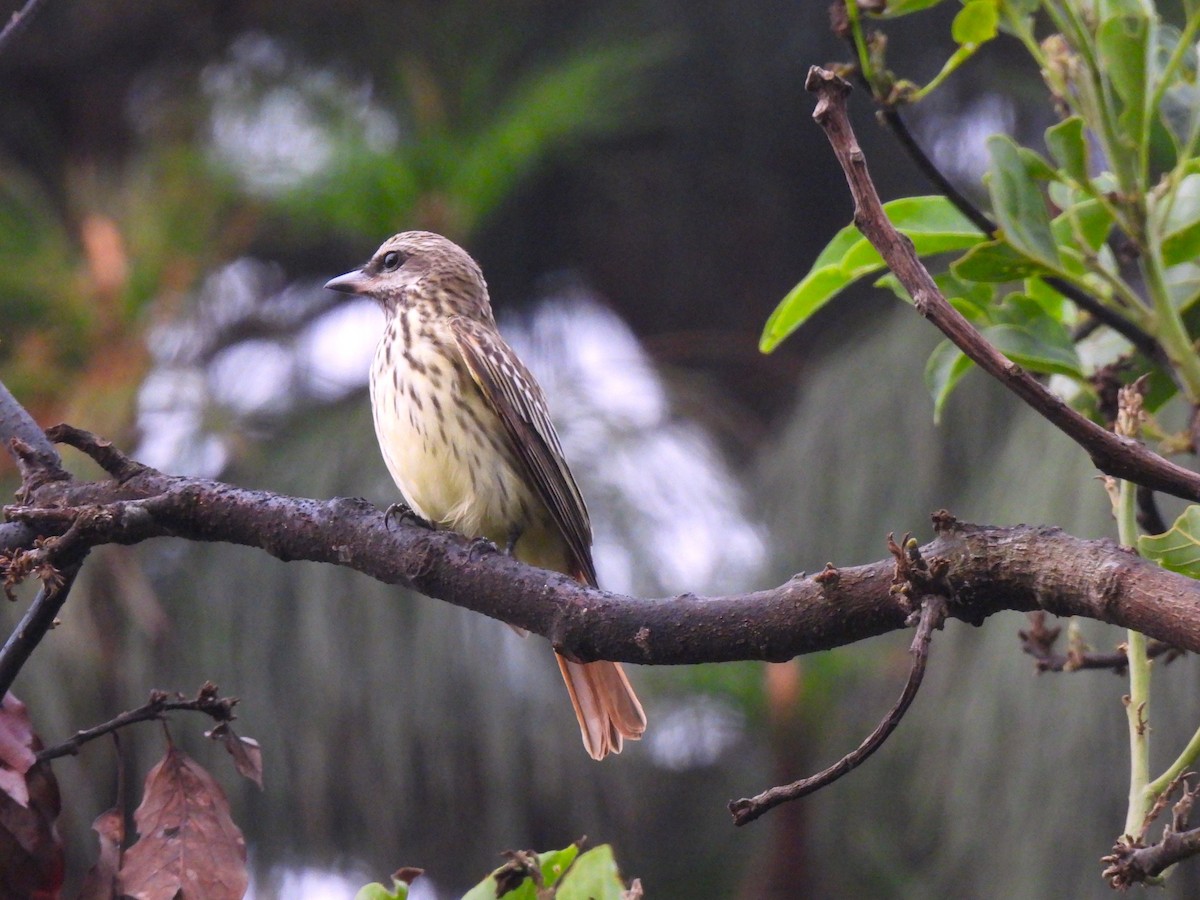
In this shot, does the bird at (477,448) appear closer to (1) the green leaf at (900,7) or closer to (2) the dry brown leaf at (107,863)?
(2) the dry brown leaf at (107,863)

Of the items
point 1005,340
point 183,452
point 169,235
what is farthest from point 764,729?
point 1005,340

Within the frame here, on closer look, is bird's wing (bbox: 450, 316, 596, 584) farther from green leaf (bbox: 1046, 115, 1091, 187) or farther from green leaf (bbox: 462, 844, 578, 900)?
green leaf (bbox: 1046, 115, 1091, 187)

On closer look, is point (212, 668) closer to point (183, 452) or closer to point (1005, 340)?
point (183, 452)

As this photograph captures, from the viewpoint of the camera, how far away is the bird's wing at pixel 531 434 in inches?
118

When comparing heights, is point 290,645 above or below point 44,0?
above

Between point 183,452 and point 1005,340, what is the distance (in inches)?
151

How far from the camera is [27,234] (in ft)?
18.6

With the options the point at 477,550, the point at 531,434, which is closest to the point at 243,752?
the point at 477,550

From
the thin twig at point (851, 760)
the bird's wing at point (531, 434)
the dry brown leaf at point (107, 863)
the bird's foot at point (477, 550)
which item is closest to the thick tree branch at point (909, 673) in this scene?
the thin twig at point (851, 760)

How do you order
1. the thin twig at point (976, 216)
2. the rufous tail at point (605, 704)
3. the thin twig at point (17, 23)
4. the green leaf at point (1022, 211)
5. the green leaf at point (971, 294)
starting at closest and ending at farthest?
the thin twig at point (976, 216) < the green leaf at point (1022, 211) < the green leaf at point (971, 294) < the thin twig at point (17, 23) < the rufous tail at point (605, 704)

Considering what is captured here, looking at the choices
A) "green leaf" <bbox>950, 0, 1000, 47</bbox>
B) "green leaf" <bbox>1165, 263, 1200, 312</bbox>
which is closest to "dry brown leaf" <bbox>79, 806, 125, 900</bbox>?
"green leaf" <bbox>950, 0, 1000, 47</bbox>

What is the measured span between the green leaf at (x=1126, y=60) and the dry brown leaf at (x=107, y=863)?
1319 mm

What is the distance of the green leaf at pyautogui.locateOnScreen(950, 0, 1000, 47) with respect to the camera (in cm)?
150

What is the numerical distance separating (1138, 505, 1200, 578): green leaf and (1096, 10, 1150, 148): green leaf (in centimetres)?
40
